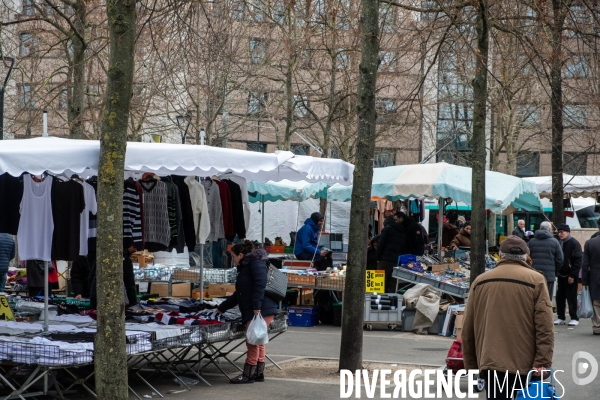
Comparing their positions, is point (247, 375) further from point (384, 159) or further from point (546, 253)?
point (384, 159)

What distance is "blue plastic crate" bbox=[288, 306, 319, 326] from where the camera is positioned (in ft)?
54.3

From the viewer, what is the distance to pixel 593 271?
1582 cm

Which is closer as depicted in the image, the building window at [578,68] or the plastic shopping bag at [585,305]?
the building window at [578,68]

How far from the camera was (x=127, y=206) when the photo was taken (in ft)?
37.4

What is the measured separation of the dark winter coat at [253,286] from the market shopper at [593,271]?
7.37m

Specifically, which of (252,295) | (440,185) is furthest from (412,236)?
(252,295)

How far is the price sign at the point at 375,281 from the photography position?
1648cm

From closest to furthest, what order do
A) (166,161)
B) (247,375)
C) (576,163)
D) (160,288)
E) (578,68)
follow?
(166,161), (247,375), (160,288), (578,68), (576,163)

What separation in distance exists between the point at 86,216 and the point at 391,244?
337 inches

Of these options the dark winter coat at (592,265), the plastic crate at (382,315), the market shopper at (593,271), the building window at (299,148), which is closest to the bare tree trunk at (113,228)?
the plastic crate at (382,315)

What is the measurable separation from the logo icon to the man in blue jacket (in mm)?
6560

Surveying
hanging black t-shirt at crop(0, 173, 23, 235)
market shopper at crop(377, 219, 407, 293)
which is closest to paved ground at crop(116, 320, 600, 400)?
market shopper at crop(377, 219, 407, 293)

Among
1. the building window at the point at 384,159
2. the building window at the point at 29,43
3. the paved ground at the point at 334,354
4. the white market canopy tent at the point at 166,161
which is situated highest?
the building window at the point at 29,43

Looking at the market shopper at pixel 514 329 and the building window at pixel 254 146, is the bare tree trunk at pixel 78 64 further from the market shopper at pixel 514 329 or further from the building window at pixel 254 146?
the building window at pixel 254 146
